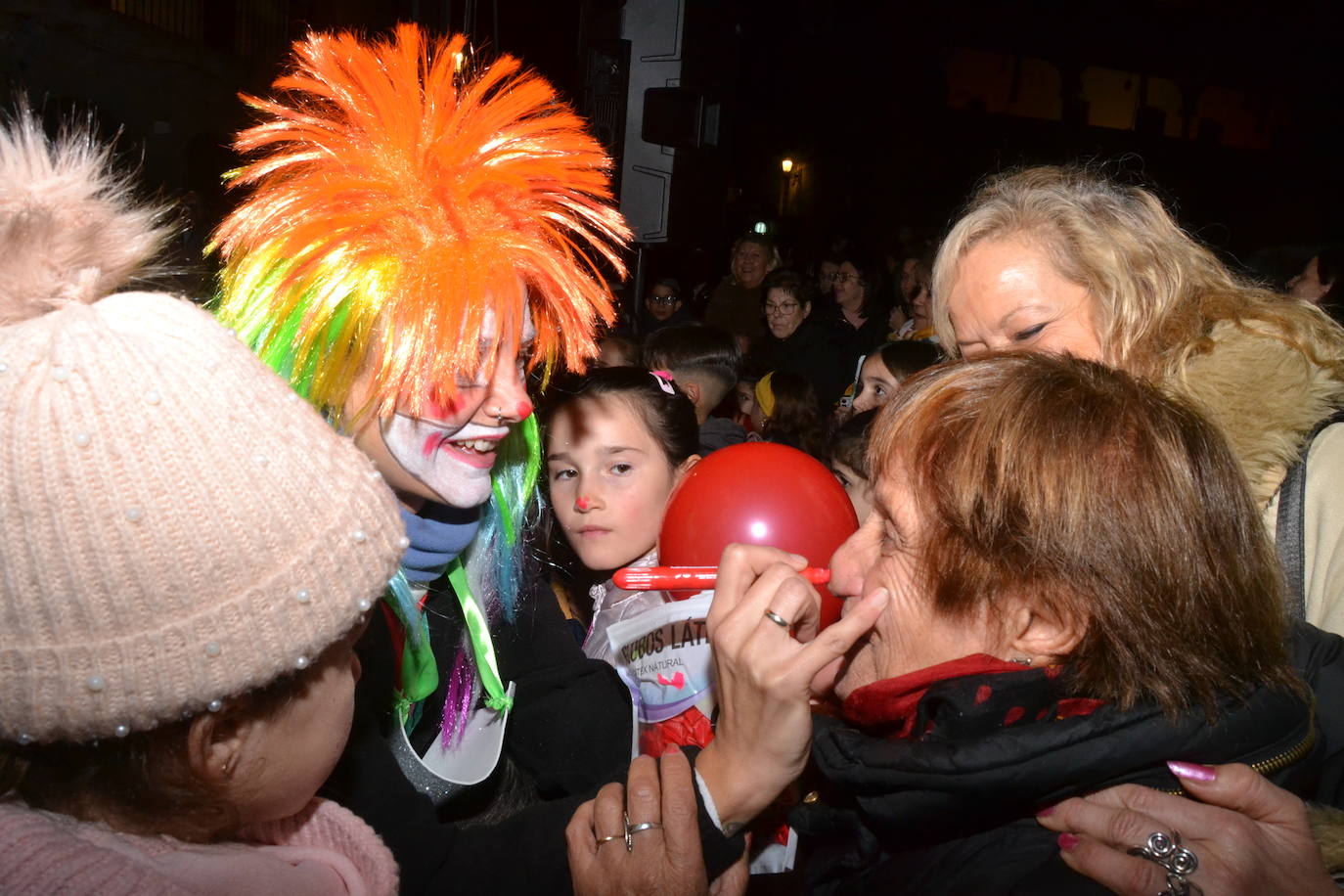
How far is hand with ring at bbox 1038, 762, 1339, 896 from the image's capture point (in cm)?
96

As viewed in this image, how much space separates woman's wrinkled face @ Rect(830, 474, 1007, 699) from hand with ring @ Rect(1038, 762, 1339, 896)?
228 mm

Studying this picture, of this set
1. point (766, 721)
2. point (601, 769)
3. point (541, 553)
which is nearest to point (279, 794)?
point (766, 721)

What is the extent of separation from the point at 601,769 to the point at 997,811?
98 centimetres

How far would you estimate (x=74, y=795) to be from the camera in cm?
90

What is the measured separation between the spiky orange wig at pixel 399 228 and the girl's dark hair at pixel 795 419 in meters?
2.51

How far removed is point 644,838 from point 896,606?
1.54 feet

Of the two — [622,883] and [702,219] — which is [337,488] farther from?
[702,219]

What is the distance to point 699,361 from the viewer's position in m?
4.01

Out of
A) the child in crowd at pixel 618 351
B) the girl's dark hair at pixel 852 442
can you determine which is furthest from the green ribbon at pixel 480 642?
the child in crowd at pixel 618 351

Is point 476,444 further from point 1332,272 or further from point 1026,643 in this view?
point 1332,272

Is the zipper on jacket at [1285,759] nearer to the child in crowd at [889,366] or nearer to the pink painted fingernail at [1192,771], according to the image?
the pink painted fingernail at [1192,771]

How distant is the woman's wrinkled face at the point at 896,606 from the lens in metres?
1.21

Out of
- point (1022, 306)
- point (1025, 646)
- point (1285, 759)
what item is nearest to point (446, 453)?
point (1025, 646)

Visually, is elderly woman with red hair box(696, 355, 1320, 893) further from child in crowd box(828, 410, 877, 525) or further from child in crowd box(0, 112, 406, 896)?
child in crowd box(828, 410, 877, 525)
